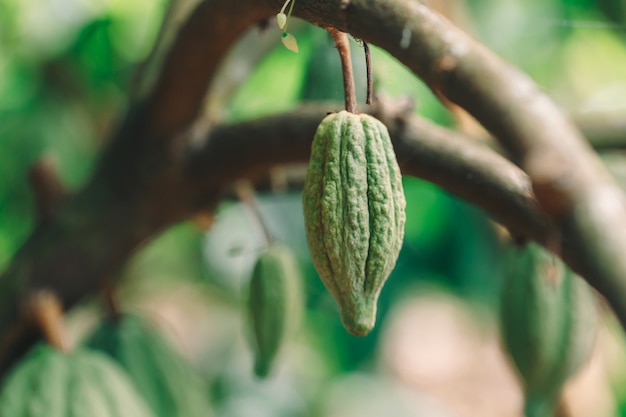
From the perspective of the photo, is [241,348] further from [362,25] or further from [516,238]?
[362,25]

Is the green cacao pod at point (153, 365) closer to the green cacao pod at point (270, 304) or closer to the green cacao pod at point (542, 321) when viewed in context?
the green cacao pod at point (270, 304)

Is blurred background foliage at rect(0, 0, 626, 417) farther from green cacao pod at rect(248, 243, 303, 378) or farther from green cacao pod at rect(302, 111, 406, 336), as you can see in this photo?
green cacao pod at rect(302, 111, 406, 336)

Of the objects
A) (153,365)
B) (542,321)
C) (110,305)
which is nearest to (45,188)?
(110,305)

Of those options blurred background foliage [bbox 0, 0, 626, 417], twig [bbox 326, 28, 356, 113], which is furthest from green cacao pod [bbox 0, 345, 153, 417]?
blurred background foliage [bbox 0, 0, 626, 417]

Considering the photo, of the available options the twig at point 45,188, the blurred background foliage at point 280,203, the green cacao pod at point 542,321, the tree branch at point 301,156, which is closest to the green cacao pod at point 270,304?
the tree branch at point 301,156

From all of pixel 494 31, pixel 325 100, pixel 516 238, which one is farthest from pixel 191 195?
pixel 494 31

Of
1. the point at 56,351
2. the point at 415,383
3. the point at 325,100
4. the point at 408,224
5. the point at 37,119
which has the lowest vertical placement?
the point at 415,383

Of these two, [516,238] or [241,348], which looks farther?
[241,348]
